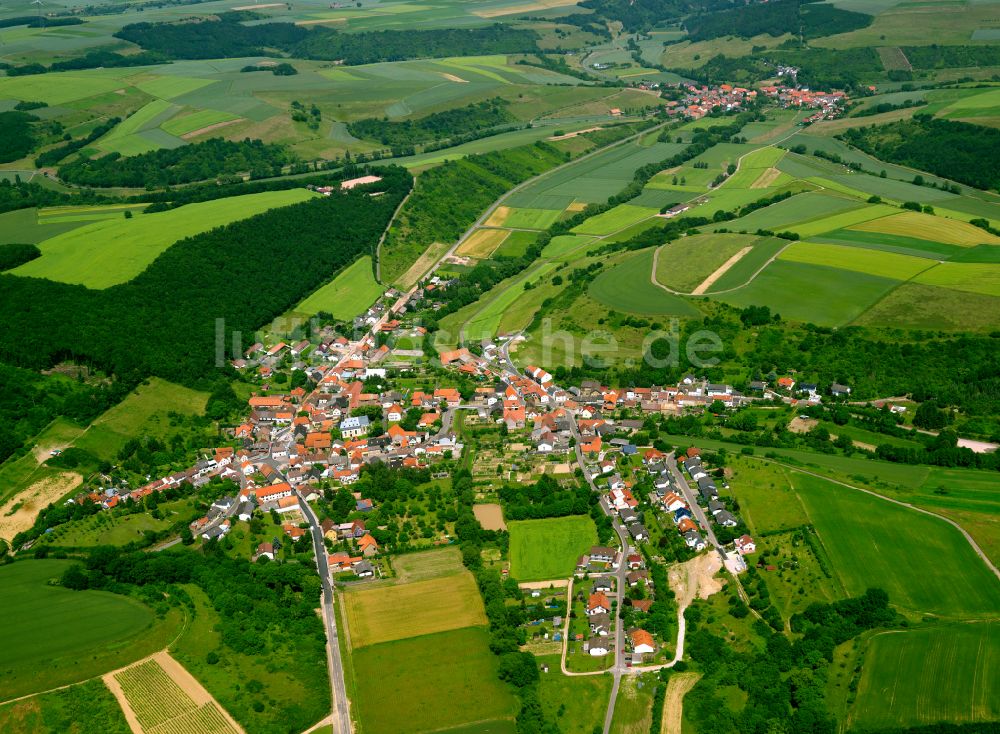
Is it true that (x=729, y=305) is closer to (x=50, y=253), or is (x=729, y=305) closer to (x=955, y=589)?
(x=955, y=589)

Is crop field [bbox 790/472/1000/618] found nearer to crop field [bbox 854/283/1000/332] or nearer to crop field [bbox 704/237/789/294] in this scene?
crop field [bbox 854/283/1000/332]

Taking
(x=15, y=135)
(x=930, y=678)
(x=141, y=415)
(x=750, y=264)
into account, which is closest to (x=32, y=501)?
(x=141, y=415)

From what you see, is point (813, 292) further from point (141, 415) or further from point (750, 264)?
point (141, 415)

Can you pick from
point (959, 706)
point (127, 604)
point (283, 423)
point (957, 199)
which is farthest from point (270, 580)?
point (957, 199)

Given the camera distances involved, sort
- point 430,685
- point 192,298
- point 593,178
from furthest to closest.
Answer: point 593,178 → point 192,298 → point 430,685

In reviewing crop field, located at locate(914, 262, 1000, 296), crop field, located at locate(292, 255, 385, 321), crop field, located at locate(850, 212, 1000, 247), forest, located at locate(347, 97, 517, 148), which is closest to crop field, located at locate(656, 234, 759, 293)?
crop field, located at locate(850, 212, 1000, 247)

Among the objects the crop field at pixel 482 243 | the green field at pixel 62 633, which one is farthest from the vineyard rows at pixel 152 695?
the crop field at pixel 482 243

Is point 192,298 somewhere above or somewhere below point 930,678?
above
